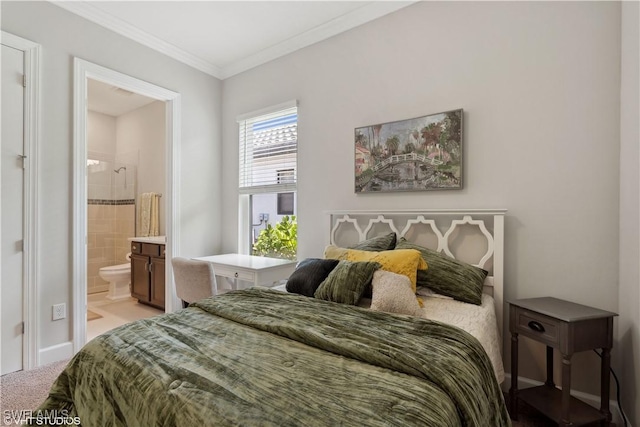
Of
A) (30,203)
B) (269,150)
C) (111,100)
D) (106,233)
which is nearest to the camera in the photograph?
(30,203)

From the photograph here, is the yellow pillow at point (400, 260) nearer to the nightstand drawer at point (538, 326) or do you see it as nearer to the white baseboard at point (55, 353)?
the nightstand drawer at point (538, 326)

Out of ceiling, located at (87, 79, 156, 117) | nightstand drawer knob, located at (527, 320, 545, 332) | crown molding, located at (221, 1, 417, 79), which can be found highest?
crown molding, located at (221, 1, 417, 79)

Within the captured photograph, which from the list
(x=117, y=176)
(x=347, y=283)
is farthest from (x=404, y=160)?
(x=117, y=176)

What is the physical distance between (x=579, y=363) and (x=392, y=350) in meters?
1.57

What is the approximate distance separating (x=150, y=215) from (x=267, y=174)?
2.20 m

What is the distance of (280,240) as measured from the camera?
11.3 ft

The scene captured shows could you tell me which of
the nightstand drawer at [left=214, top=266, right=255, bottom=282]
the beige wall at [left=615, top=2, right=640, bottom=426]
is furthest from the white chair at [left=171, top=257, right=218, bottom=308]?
the beige wall at [left=615, top=2, right=640, bottom=426]

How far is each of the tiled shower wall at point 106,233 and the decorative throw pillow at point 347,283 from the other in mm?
4342

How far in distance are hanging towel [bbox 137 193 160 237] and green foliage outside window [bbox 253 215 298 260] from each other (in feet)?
6.32

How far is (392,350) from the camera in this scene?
3.68 ft

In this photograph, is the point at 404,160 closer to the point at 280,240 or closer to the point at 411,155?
the point at 411,155

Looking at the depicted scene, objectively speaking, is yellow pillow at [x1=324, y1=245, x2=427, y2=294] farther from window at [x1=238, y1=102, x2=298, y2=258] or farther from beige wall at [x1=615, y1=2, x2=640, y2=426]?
window at [x1=238, y1=102, x2=298, y2=258]

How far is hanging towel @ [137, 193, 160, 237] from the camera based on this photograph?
179 inches

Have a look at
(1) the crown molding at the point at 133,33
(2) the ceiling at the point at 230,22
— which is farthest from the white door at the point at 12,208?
(2) the ceiling at the point at 230,22
